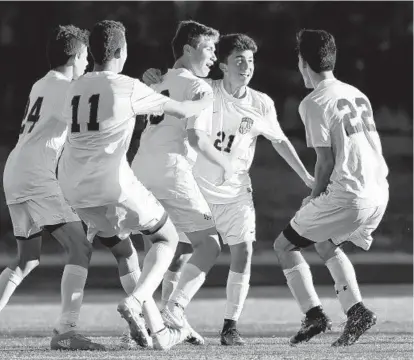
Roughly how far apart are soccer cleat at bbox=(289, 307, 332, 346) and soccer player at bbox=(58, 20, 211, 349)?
858 millimetres

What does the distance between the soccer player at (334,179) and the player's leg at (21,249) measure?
→ 1489 millimetres

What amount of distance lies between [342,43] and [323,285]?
8.13 feet

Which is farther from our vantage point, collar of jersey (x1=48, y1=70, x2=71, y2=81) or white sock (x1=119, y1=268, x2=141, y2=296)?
collar of jersey (x1=48, y1=70, x2=71, y2=81)

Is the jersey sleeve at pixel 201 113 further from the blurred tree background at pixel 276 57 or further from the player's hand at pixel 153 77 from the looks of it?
the blurred tree background at pixel 276 57

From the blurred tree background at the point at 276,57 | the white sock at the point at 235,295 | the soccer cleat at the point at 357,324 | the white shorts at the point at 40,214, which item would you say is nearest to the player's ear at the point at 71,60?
the white shorts at the point at 40,214

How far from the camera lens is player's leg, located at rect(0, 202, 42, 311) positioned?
8.31 meters

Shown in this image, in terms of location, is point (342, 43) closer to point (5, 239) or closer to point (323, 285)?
point (323, 285)

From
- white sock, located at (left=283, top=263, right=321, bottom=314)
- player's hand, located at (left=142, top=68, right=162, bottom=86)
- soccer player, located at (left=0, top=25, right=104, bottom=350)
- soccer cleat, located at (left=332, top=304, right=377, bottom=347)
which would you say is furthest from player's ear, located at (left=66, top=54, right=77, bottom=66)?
soccer cleat, located at (left=332, top=304, right=377, bottom=347)

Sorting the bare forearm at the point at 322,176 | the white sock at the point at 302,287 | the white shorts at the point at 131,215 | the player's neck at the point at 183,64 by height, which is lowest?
the white sock at the point at 302,287

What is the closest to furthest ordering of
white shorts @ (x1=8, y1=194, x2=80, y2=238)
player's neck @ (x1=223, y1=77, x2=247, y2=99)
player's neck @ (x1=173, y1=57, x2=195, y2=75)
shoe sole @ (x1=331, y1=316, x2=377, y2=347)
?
Result: shoe sole @ (x1=331, y1=316, x2=377, y2=347)
white shorts @ (x1=8, y1=194, x2=80, y2=238)
player's neck @ (x1=173, y1=57, x2=195, y2=75)
player's neck @ (x1=223, y1=77, x2=247, y2=99)

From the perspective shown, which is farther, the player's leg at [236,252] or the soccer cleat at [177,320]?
the player's leg at [236,252]

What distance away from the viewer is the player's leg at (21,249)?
831 cm

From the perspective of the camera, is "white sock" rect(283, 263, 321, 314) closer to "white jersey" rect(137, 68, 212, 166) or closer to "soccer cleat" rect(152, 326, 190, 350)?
"soccer cleat" rect(152, 326, 190, 350)

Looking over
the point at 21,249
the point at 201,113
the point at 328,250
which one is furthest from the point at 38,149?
the point at 328,250
